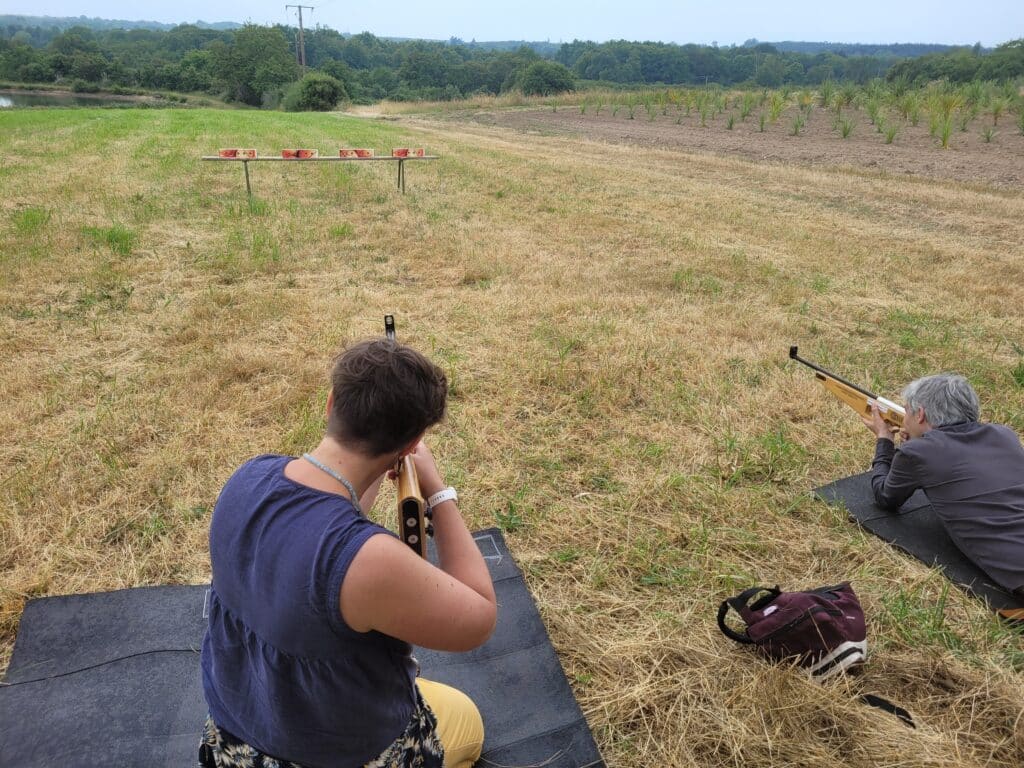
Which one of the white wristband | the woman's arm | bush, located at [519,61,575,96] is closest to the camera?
the woman's arm

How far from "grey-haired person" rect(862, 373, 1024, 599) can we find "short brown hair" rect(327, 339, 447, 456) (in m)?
2.38

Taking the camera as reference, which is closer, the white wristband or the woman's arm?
the woman's arm

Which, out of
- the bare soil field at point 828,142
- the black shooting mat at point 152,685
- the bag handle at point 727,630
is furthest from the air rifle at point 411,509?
the bare soil field at point 828,142

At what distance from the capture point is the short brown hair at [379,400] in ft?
3.92

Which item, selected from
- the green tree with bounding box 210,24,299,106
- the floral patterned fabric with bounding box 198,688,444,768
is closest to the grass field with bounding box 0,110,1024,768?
the floral patterned fabric with bounding box 198,688,444,768

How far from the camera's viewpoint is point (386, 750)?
135 cm

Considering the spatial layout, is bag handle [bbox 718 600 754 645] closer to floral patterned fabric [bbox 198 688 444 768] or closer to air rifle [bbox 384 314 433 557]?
floral patterned fabric [bbox 198 688 444 768]

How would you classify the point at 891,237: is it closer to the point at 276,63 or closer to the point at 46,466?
the point at 46,466

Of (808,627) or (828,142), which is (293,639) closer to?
(808,627)

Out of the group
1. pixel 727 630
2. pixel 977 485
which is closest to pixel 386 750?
pixel 727 630

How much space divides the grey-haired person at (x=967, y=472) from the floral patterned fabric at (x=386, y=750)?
2280 mm

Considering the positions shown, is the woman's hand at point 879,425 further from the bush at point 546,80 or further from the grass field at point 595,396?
the bush at point 546,80

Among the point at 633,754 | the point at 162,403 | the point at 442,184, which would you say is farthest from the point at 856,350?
the point at 442,184

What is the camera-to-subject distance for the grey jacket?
2566mm
